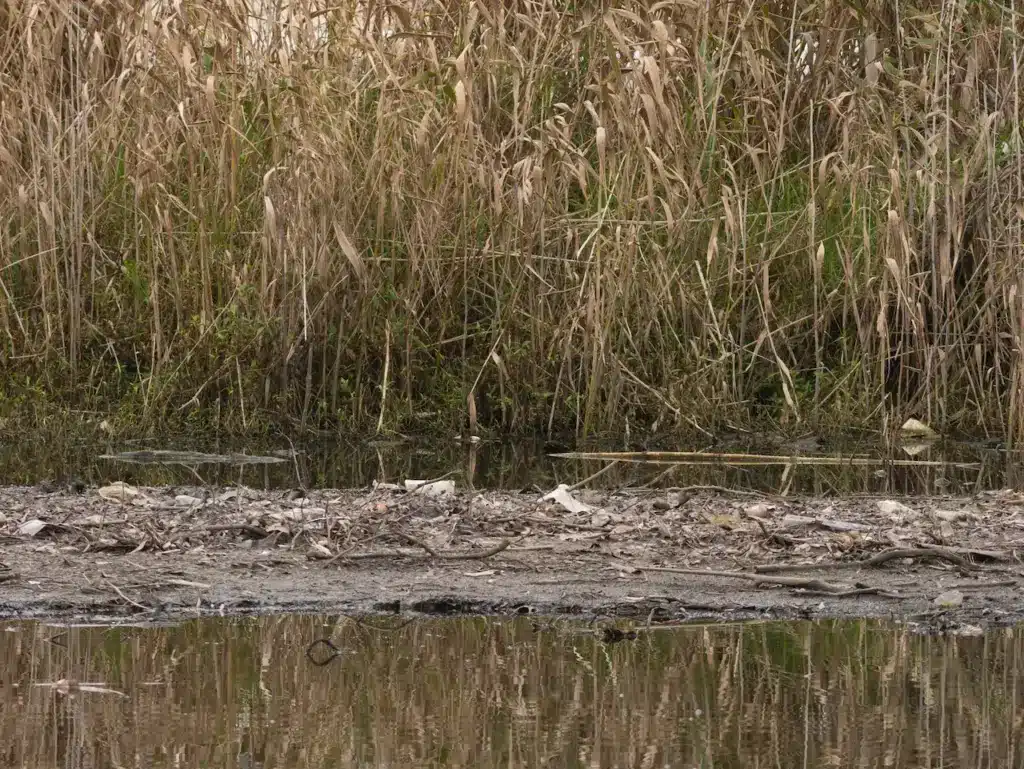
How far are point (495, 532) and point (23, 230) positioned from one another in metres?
3.24

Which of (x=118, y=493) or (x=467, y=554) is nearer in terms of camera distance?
(x=467, y=554)

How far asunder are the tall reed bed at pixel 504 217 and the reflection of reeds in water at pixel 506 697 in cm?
324

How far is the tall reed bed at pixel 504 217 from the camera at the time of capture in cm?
687

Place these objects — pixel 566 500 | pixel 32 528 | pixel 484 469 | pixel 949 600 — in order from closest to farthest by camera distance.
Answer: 1. pixel 949 600
2. pixel 32 528
3. pixel 566 500
4. pixel 484 469

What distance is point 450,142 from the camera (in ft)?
23.0

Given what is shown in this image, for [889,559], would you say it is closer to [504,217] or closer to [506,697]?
[506,697]

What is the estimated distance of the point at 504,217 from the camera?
6.98m

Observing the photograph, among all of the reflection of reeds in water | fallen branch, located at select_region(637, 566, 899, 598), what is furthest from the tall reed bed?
the reflection of reeds in water

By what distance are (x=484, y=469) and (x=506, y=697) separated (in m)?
3.23

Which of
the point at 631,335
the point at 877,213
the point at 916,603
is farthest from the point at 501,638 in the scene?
the point at 877,213

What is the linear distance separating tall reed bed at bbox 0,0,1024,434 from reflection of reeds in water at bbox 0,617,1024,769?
3.24 metres

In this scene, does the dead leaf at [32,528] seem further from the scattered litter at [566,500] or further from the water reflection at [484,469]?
the scattered litter at [566,500]

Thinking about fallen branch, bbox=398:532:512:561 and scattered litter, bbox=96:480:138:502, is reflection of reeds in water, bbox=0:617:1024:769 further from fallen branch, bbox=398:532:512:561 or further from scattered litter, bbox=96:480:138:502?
scattered litter, bbox=96:480:138:502

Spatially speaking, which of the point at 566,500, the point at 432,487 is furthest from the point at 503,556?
the point at 432,487
